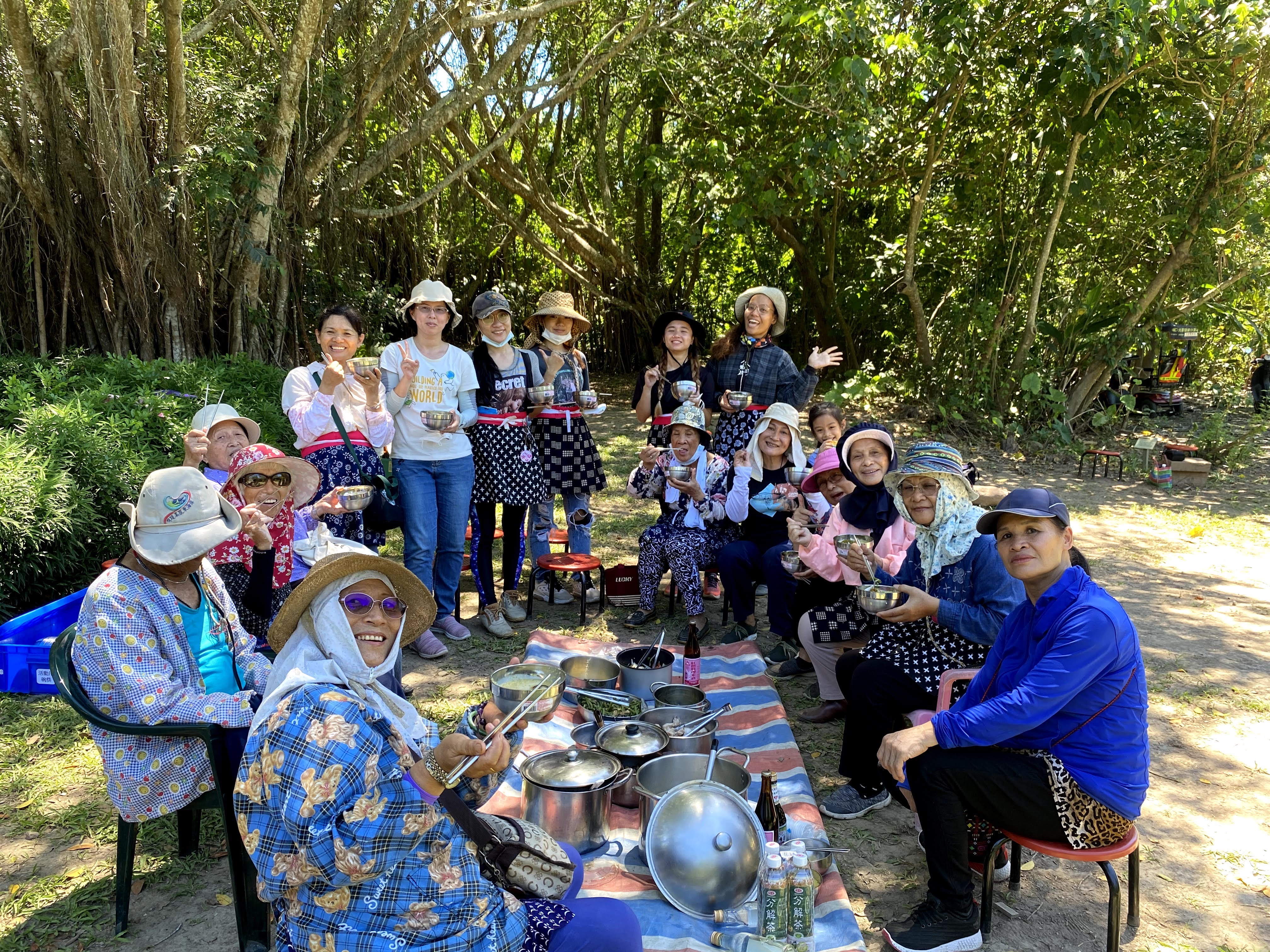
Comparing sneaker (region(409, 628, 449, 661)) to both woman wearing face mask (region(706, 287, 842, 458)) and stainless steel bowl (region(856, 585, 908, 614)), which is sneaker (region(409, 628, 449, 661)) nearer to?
woman wearing face mask (region(706, 287, 842, 458))

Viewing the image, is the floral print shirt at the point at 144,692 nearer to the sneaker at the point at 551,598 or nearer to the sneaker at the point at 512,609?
the sneaker at the point at 512,609

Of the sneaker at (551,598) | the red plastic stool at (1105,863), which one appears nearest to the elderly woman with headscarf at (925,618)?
the red plastic stool at (1105,863)

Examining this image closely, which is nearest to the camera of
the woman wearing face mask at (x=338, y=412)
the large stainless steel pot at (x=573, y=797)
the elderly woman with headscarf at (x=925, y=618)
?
the large stainless steel pot at (x=573, y=797)

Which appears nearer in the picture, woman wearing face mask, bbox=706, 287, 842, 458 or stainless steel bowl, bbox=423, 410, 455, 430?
stainless steel bowl, bbox=423, 410, 455, 430

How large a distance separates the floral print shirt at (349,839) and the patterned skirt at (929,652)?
1.99 metres

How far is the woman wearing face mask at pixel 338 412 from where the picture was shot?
4.48 m

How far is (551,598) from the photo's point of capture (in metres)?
5.79

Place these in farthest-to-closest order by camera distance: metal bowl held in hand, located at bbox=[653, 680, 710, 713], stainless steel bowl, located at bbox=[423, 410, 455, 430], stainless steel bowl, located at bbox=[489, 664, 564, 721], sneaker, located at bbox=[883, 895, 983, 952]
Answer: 1. stainless steel bowl, located at bbox=[423, 410, 455, 430]
2. metal bowl held in hand, located at bbox=[653, 680, 710, 713]
3. stainless steel bowl, located at bbox=[489, 664, 564, 721]
4. sneaker, located at bbox=[883, 895, 983, 952]

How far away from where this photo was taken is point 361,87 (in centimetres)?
851

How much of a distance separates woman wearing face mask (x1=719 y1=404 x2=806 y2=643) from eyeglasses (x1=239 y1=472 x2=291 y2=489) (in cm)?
254

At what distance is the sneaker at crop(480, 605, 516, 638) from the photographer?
5.16 m

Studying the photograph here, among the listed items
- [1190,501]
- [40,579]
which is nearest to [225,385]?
[40,579]

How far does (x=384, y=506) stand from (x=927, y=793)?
125 inches

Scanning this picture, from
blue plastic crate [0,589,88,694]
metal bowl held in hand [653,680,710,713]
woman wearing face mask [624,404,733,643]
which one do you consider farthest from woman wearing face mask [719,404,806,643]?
blue plastic crate [0,589,88,694]
